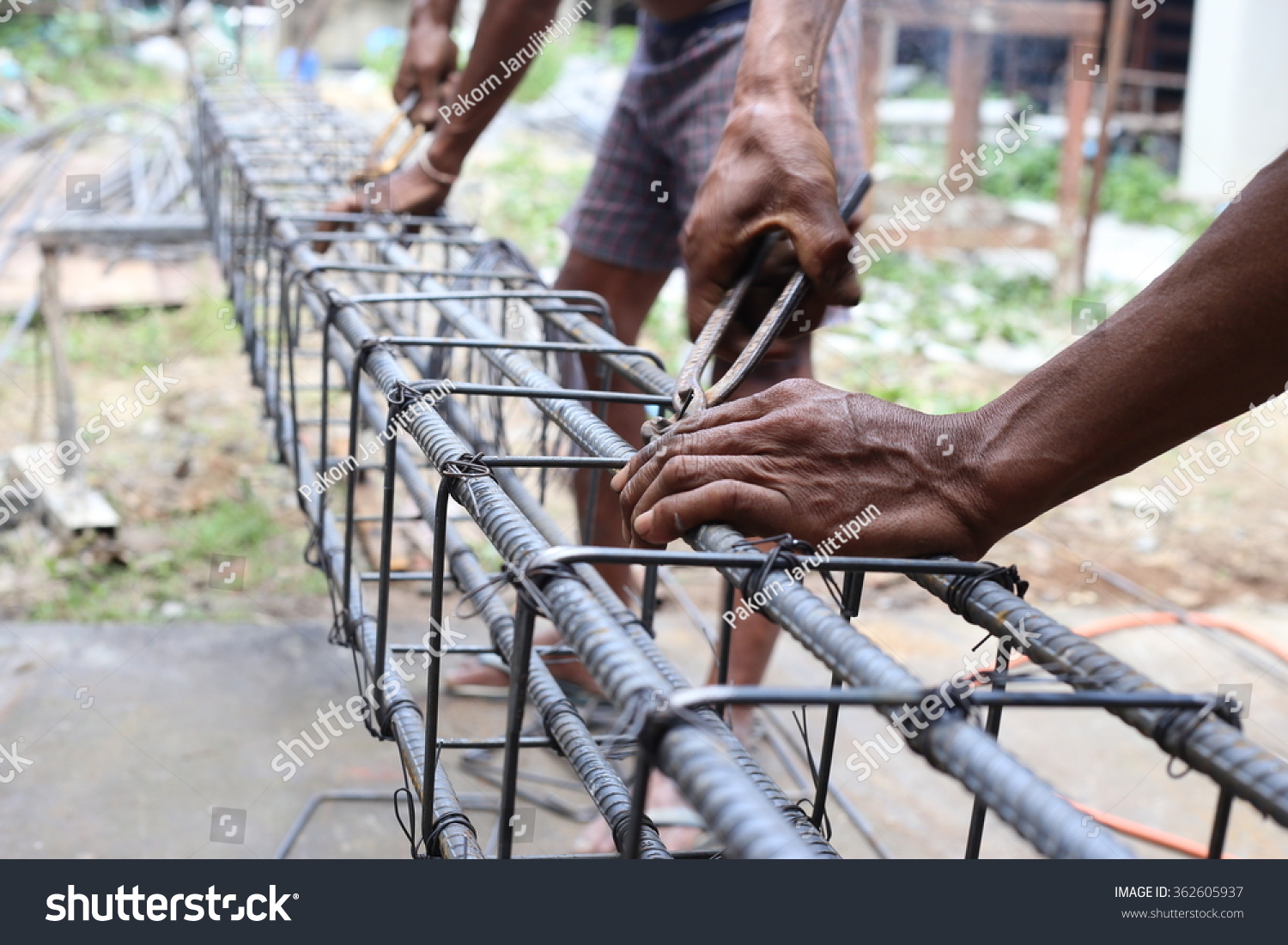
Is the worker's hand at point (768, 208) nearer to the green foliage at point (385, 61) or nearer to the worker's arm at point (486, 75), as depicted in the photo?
the worker's arm at point (486, 75)

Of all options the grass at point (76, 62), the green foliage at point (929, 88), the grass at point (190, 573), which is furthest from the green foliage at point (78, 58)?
the grass at point (190, 573)

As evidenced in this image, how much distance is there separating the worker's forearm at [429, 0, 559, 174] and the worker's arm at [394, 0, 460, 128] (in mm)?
153

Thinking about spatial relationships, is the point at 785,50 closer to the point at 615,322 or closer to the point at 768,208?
the point at 768,208

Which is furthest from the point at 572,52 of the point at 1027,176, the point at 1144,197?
the point at 1144,197

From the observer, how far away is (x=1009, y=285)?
6203 millimetres

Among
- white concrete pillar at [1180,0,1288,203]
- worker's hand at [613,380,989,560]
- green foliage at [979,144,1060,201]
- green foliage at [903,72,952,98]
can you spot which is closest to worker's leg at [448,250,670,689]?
worker's hand at [613,380,989,560]

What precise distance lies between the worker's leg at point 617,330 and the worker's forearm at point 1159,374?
4.14 feet

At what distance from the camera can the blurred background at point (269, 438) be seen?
2432 millimetres

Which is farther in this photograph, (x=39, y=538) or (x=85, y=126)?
(x=85, y=126)

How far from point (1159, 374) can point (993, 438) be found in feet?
0.44

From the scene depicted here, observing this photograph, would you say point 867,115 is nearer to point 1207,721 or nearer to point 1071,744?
point 1071,744

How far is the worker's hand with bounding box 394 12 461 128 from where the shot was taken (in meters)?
2.54
